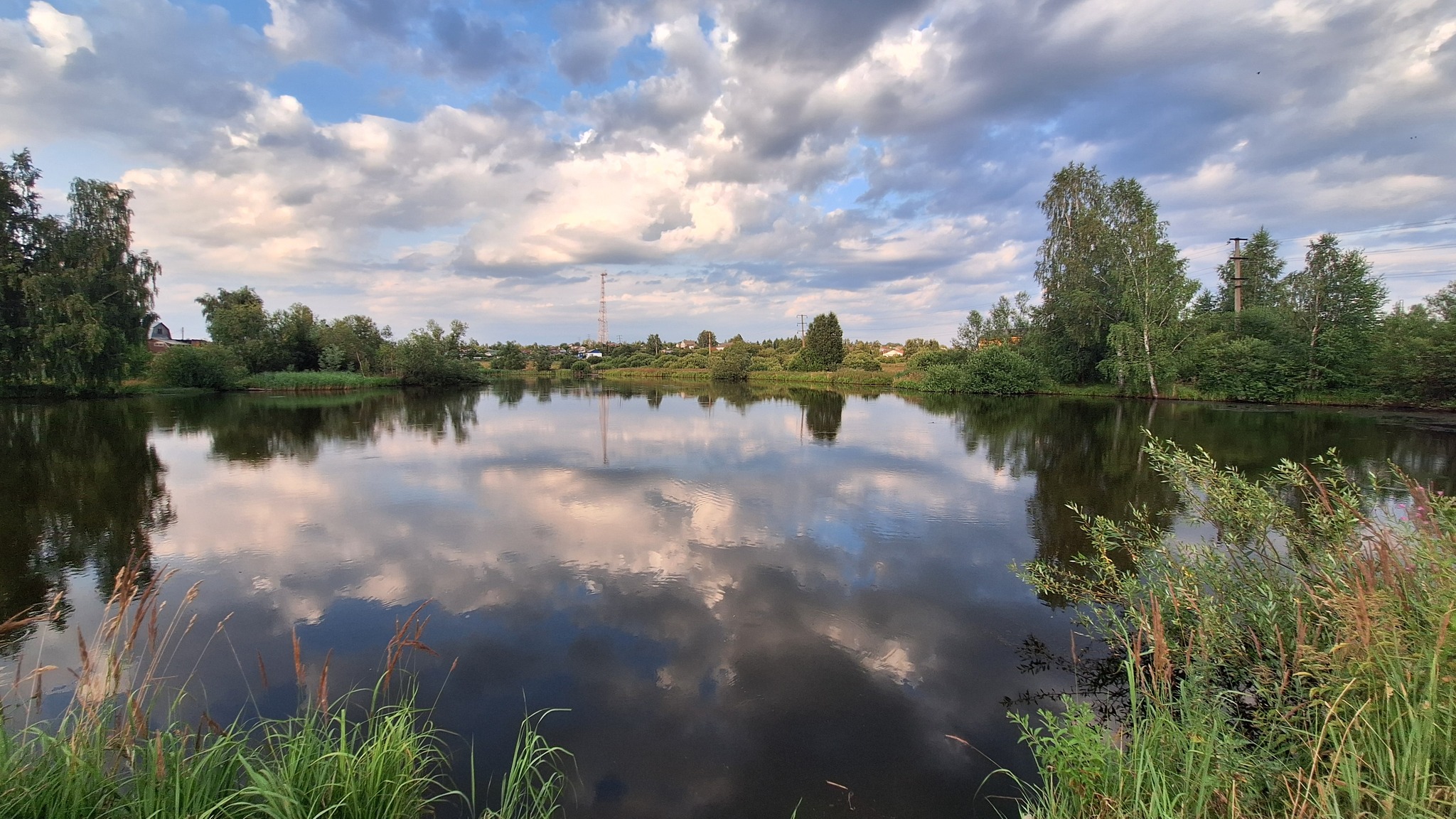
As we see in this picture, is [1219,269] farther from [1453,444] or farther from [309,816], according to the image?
[309,816]

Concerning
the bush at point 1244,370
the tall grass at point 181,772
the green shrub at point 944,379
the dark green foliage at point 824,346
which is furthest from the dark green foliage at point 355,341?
the bush at point 1244,370

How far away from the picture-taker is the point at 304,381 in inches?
1743

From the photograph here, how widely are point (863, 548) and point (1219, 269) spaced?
159 feet

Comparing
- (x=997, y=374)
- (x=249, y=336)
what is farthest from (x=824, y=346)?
(x=249, y=336)

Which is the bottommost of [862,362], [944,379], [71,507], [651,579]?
[651,579]

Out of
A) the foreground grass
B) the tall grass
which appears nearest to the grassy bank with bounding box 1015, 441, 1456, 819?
the tall grass

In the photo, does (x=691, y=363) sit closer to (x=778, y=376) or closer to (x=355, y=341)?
(x=778, y=376)

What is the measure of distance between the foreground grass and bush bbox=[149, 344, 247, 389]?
1539 millimetres

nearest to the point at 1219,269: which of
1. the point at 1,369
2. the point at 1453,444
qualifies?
the point at 1453,444

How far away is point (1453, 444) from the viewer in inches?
607

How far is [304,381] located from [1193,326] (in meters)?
59.9

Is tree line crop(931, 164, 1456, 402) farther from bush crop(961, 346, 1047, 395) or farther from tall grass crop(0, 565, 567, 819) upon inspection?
tall grass crop(0, 565, 567, 819)

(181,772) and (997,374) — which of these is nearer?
(181,772)

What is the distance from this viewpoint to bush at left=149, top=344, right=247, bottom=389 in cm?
3781
